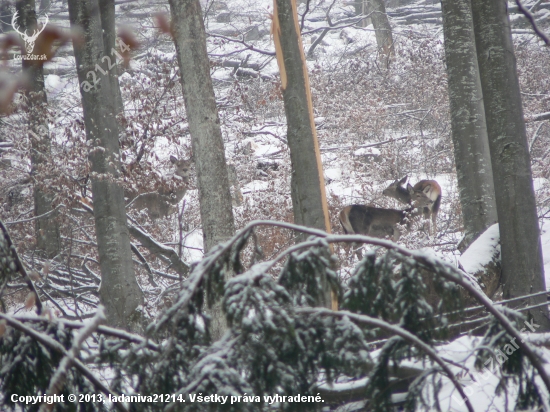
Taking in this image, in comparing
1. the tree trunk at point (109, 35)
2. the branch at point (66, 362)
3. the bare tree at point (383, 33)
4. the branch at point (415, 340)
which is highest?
the bare tree at point (383, 33)

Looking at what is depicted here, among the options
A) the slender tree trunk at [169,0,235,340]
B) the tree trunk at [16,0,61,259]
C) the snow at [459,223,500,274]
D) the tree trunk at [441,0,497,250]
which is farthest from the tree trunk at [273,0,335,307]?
the tree trunk at [16,0,61,259]

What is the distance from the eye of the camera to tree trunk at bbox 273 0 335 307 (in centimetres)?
764

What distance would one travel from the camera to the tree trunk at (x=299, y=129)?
7641 mm

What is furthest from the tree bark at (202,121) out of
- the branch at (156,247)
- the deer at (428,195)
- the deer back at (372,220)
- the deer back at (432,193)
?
the deer back at (432,193)

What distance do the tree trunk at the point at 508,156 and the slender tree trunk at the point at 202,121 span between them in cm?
304

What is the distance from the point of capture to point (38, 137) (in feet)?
31.4

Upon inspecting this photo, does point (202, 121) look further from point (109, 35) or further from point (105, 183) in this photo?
point (109, 35)

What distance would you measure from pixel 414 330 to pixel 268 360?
0.64 metres

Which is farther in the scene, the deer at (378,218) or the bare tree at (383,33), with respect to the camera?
the bare tree at (383,33)

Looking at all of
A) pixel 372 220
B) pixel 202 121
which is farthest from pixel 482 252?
pixel 372 220

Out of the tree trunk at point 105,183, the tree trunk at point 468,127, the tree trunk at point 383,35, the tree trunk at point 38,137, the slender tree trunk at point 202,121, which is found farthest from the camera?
the tree trunk at point 383,35

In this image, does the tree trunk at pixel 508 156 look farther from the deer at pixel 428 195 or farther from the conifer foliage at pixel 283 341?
the deer at pixel 428 195

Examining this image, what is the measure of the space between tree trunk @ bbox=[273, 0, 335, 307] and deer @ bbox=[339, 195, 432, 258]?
108 inches

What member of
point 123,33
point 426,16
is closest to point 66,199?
point 123,33
